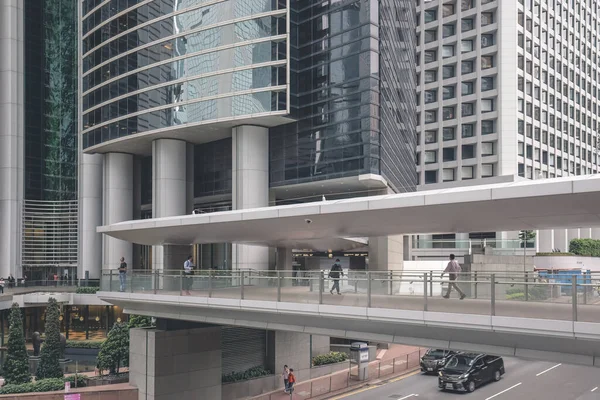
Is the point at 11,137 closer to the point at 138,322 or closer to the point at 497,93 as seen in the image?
the point at 138,322

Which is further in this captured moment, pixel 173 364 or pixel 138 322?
pixel 138 322

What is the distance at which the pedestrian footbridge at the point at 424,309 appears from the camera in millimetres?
13430

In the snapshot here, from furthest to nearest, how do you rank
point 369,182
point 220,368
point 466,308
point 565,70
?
point 565,70 → point 369,182 → point 220,368 → point 466,308

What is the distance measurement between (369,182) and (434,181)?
126 feet

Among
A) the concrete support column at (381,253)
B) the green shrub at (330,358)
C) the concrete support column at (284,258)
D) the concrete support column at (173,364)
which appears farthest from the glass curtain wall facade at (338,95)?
the concrete support column at (173,364)

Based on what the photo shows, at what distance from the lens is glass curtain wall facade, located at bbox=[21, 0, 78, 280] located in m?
62.7

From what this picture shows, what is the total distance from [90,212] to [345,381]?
126ft

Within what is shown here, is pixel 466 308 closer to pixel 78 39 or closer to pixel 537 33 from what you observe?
pixel 78 39

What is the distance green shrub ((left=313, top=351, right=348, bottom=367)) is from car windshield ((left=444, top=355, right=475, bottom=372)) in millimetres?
6428

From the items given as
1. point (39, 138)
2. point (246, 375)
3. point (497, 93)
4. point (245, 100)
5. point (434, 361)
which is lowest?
point (434, 361)

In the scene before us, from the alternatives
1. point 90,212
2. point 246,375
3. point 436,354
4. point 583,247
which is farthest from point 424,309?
point 583,247

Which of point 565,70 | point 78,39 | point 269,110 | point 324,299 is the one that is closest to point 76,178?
point 78,39

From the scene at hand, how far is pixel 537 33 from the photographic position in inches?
3044

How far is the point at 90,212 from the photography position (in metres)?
62.3
